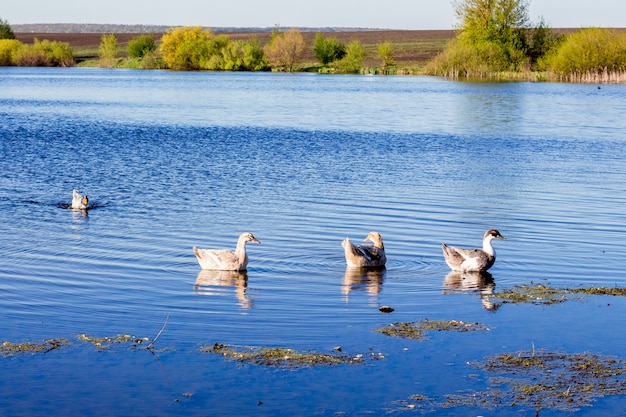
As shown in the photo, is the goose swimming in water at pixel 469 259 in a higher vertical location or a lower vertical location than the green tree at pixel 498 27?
lower

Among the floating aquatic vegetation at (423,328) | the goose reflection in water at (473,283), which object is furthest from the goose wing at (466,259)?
the floating aquatic vegetation at (423,328)

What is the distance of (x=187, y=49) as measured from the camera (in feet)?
454

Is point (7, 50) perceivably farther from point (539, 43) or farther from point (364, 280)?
point (364, 280)

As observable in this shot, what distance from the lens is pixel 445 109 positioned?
56625mm

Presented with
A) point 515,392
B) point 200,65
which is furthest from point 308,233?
point 200,65

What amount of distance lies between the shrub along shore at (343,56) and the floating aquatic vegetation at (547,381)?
79.2 meters

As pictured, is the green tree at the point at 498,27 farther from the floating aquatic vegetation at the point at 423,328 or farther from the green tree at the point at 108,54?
the floating aquatic vegetation at the point at 423,328

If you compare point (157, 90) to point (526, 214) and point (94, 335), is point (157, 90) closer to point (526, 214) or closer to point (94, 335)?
point (526, 214)

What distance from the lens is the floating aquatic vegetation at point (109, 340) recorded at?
1087 centimetres

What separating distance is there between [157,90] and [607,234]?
66736 millimetres

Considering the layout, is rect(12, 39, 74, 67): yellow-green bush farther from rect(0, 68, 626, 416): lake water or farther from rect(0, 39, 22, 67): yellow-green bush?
rect(0, 68, 626, 416): lake water

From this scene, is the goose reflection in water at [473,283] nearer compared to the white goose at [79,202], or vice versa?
the goose reflection in water at [473,283]

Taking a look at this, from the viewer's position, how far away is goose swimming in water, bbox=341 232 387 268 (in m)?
15.4

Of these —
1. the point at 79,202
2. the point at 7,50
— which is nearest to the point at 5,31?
the point at 7,50
